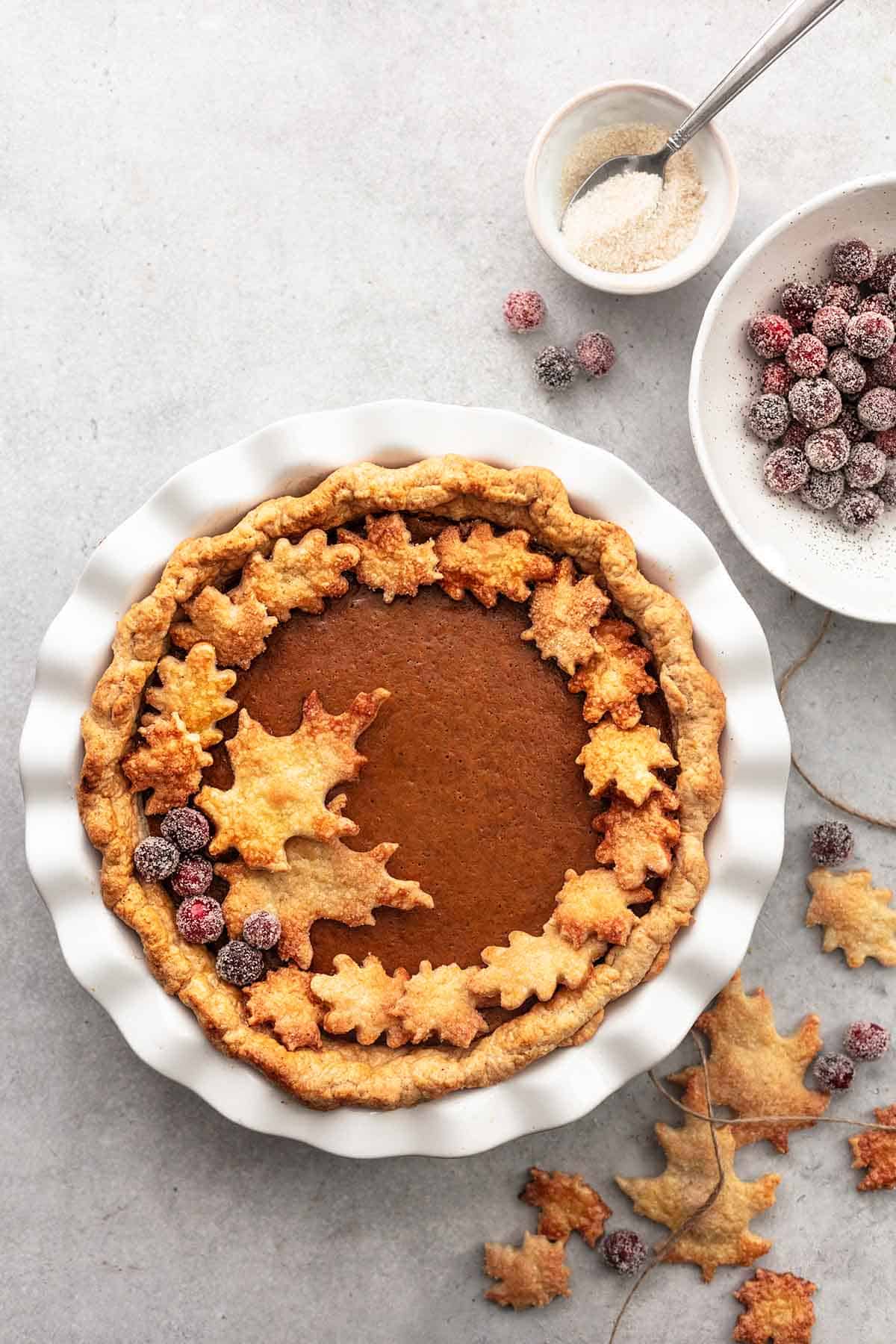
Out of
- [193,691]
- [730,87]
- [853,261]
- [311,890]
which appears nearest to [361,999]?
[311,890]

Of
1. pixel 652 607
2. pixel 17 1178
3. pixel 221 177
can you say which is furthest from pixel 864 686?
pixel 17 1178

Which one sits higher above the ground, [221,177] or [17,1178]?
[221,177]

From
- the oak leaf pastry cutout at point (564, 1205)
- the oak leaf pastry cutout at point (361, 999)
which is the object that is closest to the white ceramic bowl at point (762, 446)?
the oak leaf pastry cutout at point (361, 999)

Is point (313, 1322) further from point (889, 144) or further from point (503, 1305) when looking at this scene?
point (889, 144)

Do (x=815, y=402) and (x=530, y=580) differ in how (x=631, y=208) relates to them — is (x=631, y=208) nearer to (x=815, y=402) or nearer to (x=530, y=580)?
(x=815, y=402)

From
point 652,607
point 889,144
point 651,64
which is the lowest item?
point 652,607

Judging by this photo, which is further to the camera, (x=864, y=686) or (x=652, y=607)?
(x=864, y=686)

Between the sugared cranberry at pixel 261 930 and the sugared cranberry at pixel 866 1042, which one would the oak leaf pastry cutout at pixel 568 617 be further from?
the sugared cranberry at pixel 866 1042
